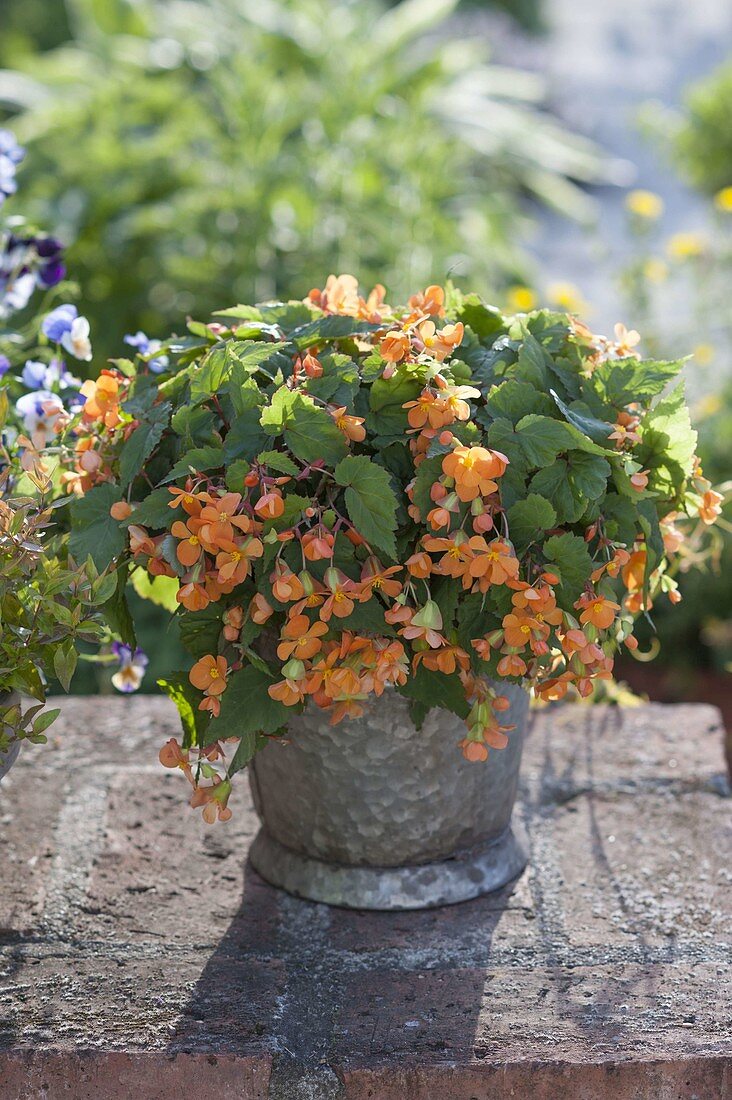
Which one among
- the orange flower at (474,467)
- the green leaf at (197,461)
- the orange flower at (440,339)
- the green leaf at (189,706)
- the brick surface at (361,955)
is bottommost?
the brick surface at (361,955)

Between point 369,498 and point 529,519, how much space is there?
14 centimetres

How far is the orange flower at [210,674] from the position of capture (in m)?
1.03

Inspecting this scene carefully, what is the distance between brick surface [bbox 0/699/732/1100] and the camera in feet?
3.26

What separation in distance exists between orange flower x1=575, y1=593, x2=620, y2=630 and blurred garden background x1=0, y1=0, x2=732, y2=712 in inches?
64.0

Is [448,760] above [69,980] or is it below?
above

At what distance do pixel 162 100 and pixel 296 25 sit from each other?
1.51ft

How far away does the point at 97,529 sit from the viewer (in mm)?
1064

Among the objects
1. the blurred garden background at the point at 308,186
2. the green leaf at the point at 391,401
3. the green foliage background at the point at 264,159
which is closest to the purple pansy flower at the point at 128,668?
the green leaf at the point at 391,401

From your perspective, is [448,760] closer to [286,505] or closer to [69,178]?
[286,505]

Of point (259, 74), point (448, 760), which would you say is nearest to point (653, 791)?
point (448, 760)

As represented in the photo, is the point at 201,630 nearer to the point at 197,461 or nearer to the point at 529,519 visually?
the point at 197,461

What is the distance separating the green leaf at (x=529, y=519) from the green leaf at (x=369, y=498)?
11 cm

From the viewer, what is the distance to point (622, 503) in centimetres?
108

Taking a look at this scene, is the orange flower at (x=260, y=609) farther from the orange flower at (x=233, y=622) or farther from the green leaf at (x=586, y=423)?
the green leaf at (x=586, y=423)
